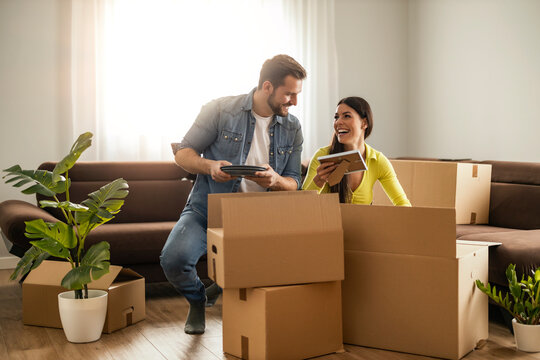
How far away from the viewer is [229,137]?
2844mm

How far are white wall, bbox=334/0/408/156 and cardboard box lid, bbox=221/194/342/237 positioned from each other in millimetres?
3258

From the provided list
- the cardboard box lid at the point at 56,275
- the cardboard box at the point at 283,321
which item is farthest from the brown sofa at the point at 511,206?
the cardboard box lid at the point at 56,275

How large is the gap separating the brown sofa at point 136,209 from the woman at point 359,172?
1.08 m

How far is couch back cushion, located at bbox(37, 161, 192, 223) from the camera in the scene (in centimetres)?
402

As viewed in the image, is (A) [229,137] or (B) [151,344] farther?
(A) [229,137]

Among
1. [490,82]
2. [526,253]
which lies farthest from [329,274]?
[490,82]

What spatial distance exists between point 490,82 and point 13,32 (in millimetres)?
3426

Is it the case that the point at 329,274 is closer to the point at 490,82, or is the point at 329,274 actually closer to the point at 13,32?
the point at 490,82

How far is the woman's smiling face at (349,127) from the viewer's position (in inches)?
118

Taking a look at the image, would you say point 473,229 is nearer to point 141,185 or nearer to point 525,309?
point 525,309

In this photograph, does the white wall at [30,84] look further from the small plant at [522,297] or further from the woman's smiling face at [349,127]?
the small plant at [522,297]

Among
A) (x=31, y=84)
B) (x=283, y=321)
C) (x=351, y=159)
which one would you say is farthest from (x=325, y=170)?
(x=31, y=84)

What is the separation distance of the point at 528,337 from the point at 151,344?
150 centimetres

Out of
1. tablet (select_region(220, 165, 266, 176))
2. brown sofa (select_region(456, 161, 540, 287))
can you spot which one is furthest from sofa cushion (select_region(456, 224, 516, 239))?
tablet (select_region(220, 165, 266, 176))
